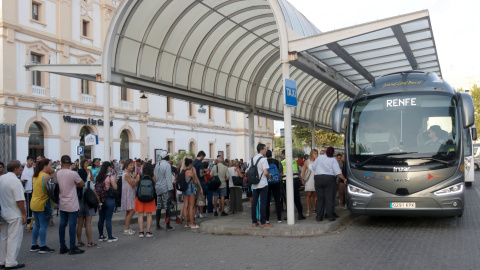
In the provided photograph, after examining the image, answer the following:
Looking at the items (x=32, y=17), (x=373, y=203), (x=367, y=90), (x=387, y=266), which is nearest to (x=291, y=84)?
(x=367, y=90)

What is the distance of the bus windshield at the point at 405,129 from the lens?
10.4 meters

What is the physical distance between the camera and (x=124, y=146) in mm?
38781

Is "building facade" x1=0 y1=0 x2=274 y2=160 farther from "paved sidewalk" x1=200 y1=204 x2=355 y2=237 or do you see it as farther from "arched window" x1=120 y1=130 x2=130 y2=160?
"paved sidewalk" x1=200 y1=204 x2=355 y2=237

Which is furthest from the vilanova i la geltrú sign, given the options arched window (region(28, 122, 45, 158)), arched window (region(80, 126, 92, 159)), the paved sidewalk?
the paved sidewalk

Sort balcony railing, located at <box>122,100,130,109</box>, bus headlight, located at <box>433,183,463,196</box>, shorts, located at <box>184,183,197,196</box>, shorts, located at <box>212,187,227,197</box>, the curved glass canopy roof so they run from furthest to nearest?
balcony railing, located at <box>122,100,130,109</box> → shorts, located at <box>212,187,227,197</box> → the curved glass canopy roof → shorts, located at <box>184,183,197,196</box> → bus headlight, located at <box>433,183,463,196</box>

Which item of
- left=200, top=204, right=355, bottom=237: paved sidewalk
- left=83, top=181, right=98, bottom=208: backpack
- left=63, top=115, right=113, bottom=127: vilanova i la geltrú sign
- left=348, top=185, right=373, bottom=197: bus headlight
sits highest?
left=63, top=115, right=113, bottom=127: vilanova i la geltrú sign

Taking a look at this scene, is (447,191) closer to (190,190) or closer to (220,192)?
(190,190)

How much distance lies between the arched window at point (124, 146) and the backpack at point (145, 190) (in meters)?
28.9

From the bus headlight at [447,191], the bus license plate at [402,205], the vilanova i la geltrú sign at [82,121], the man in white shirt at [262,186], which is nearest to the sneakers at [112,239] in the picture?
the man in white shirt at [262,186]

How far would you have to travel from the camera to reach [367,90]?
11688mm

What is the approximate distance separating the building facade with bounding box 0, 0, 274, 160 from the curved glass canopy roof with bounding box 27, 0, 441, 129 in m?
16.3

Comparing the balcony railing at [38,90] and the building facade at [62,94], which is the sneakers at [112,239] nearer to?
the building facade at [62,94]

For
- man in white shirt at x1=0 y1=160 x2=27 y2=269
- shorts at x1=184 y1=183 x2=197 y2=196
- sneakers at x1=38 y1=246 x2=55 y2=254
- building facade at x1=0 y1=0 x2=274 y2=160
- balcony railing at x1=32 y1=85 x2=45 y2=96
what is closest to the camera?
man in white shirt at x1=0 y1=160 x2=27 y2=269

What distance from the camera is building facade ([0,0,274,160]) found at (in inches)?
1129
